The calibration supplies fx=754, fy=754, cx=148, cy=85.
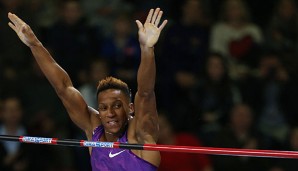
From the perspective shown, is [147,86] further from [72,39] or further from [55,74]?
[72,39]

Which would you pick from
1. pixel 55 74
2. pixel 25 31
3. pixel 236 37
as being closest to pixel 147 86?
pixel 55 74

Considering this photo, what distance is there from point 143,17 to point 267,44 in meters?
1.84

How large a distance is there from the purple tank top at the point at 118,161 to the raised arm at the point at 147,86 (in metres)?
0.17

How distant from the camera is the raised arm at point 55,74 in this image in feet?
21.6

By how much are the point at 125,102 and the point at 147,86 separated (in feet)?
1.54

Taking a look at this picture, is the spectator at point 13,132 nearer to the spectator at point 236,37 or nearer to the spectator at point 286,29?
the spectator at point 236,37

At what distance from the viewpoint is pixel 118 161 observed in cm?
617

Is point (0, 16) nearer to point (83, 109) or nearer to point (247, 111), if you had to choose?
A: point (247, 111)

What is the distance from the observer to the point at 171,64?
10.3 metres

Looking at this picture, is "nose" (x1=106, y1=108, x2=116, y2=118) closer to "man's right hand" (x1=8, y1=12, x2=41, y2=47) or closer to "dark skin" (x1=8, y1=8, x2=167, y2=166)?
"dark skin" (x1=8, y1=8, x2=167, y2=166)

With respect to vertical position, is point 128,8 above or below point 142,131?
above

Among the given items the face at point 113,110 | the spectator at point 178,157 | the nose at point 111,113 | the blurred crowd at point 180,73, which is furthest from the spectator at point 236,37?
the nose at point 111,113

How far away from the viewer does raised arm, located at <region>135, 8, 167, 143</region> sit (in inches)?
231

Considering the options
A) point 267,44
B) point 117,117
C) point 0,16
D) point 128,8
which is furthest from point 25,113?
point 117,117
